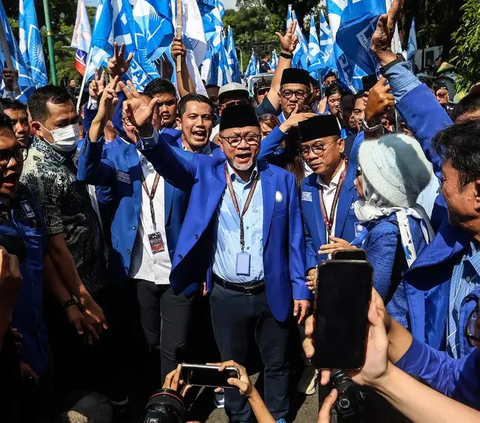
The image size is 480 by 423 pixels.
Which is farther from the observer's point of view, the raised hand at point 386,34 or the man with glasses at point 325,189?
the man with glasses at point 325,189

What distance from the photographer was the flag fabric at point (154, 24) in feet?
20.9

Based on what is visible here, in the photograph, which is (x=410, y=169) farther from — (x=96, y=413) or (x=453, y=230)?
(x=96, y=413)

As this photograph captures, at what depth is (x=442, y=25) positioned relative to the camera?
24.3 meters

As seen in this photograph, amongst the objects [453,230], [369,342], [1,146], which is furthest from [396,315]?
[1,146]

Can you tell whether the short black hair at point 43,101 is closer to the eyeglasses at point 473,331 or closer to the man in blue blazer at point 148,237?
the man in blue blazer at point 148,237

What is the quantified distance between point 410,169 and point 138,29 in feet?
16.5

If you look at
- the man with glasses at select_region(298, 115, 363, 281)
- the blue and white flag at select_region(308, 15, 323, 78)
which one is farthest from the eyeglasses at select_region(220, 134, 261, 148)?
the blue and white flag at select_region(308, 15, 323, 78)

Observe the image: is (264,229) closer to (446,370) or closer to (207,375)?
(207,375)

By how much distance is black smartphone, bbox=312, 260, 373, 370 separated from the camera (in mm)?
1130

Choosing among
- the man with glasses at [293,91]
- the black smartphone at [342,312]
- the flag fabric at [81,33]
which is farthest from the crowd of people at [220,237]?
the flag fabric at [81,33]

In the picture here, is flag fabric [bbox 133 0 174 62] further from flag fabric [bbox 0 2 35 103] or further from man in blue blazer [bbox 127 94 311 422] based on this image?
man in blue blazer [bbox 127 94 311 422]

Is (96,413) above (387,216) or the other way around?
the other way around

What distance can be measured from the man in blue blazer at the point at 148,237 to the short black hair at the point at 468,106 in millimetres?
1770

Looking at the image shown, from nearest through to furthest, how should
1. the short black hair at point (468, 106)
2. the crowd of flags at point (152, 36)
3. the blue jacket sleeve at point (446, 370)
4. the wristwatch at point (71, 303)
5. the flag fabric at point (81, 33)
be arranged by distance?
the blue jacket sleeve at point (446, 370)
the short black hair at point (468, 106)
the wristwatch at point (71, 303)
the crowd of flags at point (152, 36)
the flag fabric at point (81, 33)
